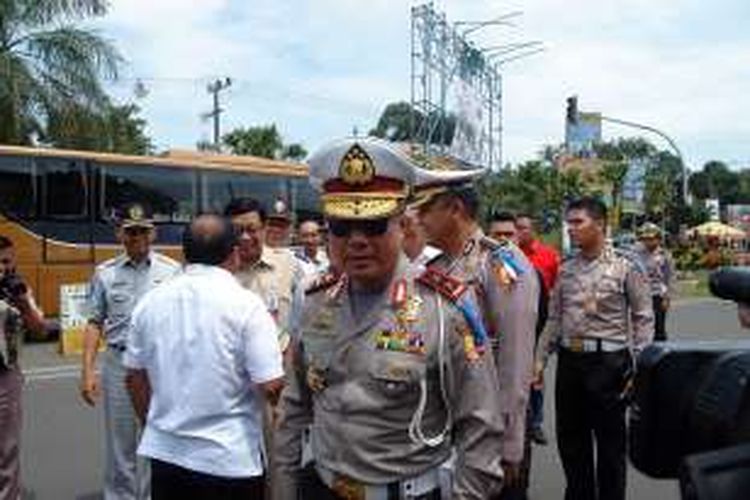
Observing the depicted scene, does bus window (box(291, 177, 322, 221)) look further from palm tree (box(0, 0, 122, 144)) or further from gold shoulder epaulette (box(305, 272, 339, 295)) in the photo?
gold shoulder epaulette (box(305, 272, 339, 295))

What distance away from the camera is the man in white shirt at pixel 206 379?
440cm

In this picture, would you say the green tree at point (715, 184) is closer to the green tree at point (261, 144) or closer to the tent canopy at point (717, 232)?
the tent canopy at point (717, 232)

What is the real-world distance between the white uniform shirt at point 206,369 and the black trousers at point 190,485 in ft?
0.08

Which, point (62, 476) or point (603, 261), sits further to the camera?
point (62, 476)

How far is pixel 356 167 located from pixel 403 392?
1.94 ft

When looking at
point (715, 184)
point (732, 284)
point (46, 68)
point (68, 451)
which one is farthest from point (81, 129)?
point (715, 184)

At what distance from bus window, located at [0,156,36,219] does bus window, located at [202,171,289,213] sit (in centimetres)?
336

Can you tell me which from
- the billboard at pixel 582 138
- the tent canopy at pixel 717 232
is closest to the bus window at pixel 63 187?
the billboard at pixel 582 138

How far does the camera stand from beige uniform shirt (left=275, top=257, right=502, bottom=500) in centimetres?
317

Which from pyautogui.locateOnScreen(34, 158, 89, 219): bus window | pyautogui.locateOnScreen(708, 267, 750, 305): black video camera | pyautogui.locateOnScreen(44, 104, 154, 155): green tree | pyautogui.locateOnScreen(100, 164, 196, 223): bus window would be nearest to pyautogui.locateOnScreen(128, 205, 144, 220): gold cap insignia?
pyautogui.locateOnScreen(708, 267, 750, 305): black video camera

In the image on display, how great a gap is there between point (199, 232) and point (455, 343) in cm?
167

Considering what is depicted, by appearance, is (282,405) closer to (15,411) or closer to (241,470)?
(241,470)

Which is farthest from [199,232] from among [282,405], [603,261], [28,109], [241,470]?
[28,109]

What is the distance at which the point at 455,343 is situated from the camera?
3.22 meters
